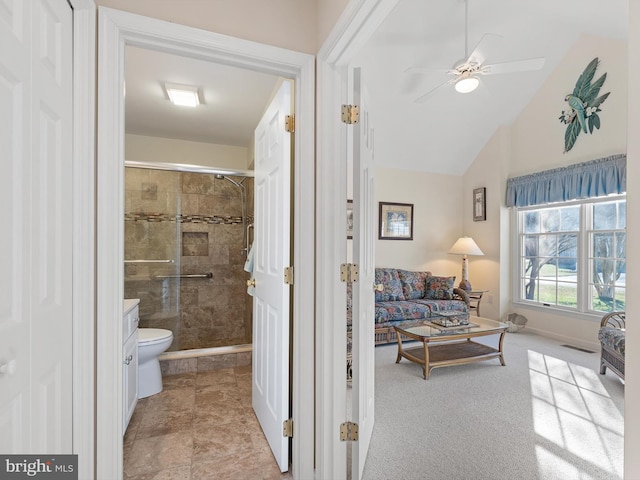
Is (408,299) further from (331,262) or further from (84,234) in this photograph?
(84,234)

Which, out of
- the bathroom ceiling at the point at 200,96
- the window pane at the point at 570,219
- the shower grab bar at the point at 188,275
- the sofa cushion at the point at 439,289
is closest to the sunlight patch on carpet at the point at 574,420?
the sofa cushion at the point at 439,289

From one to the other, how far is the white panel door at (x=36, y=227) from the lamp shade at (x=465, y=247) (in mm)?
5281

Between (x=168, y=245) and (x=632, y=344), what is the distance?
4.07m

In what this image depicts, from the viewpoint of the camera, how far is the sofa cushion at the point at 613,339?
2670 mm

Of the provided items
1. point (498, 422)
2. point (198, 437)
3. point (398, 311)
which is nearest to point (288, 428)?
point (198, 437)

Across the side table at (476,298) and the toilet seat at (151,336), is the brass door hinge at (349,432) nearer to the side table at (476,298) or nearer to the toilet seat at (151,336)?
the toilet seat at (151,336)

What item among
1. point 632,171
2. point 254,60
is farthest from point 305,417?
point 254,60

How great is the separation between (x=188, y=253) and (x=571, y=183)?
16.3 ft

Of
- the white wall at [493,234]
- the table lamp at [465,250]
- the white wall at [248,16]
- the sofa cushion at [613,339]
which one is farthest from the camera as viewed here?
the table lamp at [465,250]

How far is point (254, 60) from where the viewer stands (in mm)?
1493

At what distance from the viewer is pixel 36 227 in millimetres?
905

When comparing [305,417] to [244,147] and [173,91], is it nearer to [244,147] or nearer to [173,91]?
[173,91]

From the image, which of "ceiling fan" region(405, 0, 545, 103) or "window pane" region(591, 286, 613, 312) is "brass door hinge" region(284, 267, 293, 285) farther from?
"window pane" region(591, 286, 613, 312)

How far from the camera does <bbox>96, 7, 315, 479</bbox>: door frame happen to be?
3.97 feet
